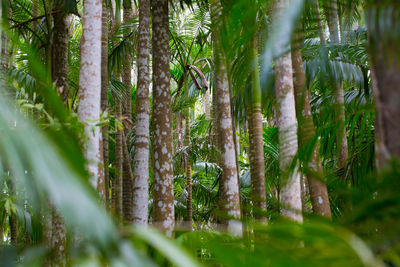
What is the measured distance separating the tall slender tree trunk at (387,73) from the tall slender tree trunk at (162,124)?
352 centimetres

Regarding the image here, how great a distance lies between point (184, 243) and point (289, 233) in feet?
1.08

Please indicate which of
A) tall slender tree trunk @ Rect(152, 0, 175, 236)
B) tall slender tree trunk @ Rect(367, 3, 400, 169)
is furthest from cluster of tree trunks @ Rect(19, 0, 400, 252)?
tall slender tree trunk @ Rect(367, 3, 400, 169)

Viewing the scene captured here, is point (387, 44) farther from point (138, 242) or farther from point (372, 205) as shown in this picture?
point (138, 242)

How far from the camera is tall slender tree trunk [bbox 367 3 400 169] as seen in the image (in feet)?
3.03

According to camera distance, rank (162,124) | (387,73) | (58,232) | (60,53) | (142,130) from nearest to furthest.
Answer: (387,73) → (58,232) → (162,124) → (60,53) → (142,130)

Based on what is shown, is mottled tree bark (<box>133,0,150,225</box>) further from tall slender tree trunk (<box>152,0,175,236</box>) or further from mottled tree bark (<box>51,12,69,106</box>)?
mottled tree bark (<box>51,12,69,106</box>)

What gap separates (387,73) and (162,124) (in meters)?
3.79

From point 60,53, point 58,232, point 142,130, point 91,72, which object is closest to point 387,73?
point 91,72

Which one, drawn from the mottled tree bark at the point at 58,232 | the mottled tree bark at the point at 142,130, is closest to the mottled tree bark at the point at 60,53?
the mottled tree bark at the point at 142,130

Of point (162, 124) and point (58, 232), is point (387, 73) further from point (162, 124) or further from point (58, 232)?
point (162, 124)

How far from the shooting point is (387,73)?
0.96 metres

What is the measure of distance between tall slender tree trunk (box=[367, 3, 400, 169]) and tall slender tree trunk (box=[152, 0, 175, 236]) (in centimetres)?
352

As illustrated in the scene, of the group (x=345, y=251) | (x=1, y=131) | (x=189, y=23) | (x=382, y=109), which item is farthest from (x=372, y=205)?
(x=189, y=23)

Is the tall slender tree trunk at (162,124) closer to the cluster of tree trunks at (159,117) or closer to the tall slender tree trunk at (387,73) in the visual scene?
the cluster of tree trunks at (159,117)
